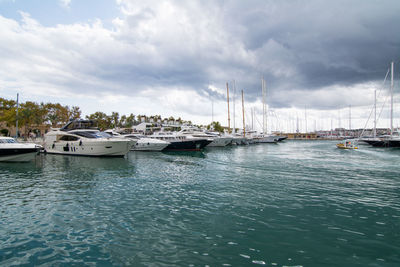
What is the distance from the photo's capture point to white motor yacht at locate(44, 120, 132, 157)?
88.8 ft

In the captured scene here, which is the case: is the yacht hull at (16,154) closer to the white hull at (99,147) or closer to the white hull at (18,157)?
the white hull at (18,157)

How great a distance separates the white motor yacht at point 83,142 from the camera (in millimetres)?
27062

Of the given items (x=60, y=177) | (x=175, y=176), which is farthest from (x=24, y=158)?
(x=175, y=176)

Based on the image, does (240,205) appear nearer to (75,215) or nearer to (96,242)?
(96,242)

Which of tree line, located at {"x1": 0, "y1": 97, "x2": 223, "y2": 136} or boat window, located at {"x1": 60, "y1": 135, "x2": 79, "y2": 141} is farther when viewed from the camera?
tree line, located at {"x1": 0, "y1": 97, "x2": 223, "y2": 136}

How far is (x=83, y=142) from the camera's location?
27703mm

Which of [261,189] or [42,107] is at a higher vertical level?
[42,107]

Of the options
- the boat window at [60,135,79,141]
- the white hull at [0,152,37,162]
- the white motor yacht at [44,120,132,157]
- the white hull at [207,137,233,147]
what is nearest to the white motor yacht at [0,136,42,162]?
the white hull at [0,152,37,162]

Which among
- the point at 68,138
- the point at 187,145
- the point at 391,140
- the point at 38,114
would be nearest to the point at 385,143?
the point at 391,140

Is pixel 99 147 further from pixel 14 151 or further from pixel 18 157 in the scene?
pixel 14 151

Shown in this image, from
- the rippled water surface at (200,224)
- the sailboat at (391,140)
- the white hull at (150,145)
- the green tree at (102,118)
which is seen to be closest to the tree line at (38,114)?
the green tree at (102,118)

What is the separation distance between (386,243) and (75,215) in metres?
10.3

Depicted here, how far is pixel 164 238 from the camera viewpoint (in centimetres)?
648

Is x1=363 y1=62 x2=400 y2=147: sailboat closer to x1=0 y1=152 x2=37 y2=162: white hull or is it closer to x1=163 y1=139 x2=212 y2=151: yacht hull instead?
x1=163 y1=139 x2=212 y2=151: yacht hull
